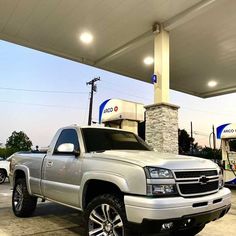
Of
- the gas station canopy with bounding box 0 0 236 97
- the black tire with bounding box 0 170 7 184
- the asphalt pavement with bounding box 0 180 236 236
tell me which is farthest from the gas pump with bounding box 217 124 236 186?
the black tire with bounding box 0 170 7 184

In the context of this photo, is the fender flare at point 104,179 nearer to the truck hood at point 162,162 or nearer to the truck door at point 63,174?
the truck door at point 63,174

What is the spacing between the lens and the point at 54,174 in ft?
18.1

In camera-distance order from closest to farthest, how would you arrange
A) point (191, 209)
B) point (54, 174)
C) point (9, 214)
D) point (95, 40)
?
point (191, 209)
point (54, 174)
point (9, 214)
point (95, 40)

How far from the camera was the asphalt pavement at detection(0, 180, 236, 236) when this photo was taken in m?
5.46

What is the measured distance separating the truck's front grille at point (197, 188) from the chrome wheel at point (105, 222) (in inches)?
34.9

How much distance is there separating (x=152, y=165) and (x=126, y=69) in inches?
501

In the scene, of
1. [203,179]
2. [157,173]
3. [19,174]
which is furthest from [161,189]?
[19,174]

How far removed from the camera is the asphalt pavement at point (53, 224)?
17.9ft

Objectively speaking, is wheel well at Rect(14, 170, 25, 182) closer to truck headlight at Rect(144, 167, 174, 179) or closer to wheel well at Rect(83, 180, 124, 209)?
wheel well at Rect(83, 180, 124, 209)

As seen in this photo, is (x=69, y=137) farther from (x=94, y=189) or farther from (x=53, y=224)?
(x=53, y=224)

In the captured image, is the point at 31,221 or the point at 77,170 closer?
the point at 77,170

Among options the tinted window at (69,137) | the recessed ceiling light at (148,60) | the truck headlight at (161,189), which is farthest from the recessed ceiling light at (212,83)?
the truck headlight at (161,189)

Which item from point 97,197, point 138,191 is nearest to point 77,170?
point 97,197

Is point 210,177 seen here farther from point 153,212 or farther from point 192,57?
point 192,57
